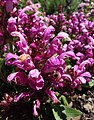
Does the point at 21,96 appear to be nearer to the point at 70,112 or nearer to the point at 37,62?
A: the point at 37,62

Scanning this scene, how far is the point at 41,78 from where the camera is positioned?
8.38ft

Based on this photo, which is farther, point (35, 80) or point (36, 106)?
point (36, 106)

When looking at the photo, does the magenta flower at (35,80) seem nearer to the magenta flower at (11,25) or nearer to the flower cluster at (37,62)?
the flower cluster at (37,62)

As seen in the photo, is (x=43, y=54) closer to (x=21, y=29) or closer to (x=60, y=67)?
(x=60, y=67)

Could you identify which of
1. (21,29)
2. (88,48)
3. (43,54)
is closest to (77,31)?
(88,48)

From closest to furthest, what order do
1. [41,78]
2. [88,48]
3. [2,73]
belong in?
[41,78] → [2,73] → [88,48]

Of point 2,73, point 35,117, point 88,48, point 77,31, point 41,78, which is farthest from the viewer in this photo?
point 77,31

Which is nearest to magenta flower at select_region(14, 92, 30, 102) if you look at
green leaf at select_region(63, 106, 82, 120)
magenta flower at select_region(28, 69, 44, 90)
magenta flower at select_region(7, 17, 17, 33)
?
magenta flower at select_region(28, 69, 44, 90)

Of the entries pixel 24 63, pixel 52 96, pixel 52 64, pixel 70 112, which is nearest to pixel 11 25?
pixel 24 63

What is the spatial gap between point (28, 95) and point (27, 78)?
0.14 meters

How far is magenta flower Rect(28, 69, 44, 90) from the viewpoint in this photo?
2481 millimetres

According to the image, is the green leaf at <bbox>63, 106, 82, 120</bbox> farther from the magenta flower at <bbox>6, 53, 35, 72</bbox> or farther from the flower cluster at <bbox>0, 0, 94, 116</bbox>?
the magenta flower at <bbox>6, 53, 35, 72</bbox>

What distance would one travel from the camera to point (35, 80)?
8.33 ft

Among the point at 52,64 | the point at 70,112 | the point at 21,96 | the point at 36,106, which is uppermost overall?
the point at 52,64
